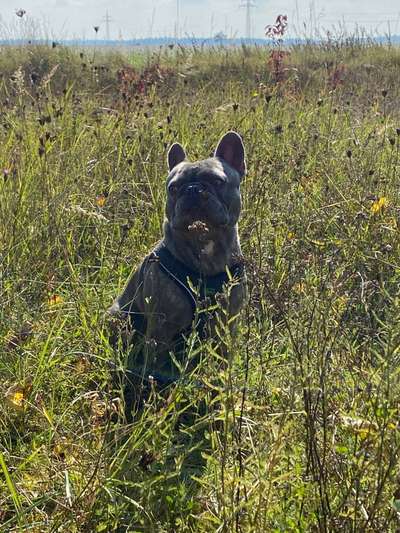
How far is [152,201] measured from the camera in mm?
4383

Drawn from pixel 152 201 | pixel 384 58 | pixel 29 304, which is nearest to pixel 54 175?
pixel 152 201

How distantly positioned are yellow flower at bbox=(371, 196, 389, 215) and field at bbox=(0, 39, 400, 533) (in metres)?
0.03

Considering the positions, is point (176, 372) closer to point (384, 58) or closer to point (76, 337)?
point (76, 337)

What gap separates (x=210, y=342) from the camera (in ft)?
6.40

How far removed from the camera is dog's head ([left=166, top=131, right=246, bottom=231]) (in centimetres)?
295

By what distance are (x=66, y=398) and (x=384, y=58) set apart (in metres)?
11.2

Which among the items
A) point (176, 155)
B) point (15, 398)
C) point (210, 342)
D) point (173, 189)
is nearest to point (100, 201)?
point (176, 155)

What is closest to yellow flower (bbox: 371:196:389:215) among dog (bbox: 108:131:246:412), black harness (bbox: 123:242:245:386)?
dog (bbox: 108:131:246:412)

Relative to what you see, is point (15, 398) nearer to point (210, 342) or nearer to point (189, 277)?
Answer: point (189, 277)

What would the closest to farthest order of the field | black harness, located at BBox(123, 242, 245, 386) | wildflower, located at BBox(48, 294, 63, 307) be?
1. the field
2. black harness, located at BBox(123, 242, 245, 386)
3. wildflower, located at BBox(48, 294, 63, 307)

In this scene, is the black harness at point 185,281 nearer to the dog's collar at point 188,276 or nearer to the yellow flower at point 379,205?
the dog's collar at point 188,276

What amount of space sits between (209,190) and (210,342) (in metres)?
1.21

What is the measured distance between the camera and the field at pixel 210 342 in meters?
1.88

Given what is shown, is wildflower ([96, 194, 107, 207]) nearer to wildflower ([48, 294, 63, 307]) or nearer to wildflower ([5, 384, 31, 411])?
wildflower ([48, 294, 63, 307])
